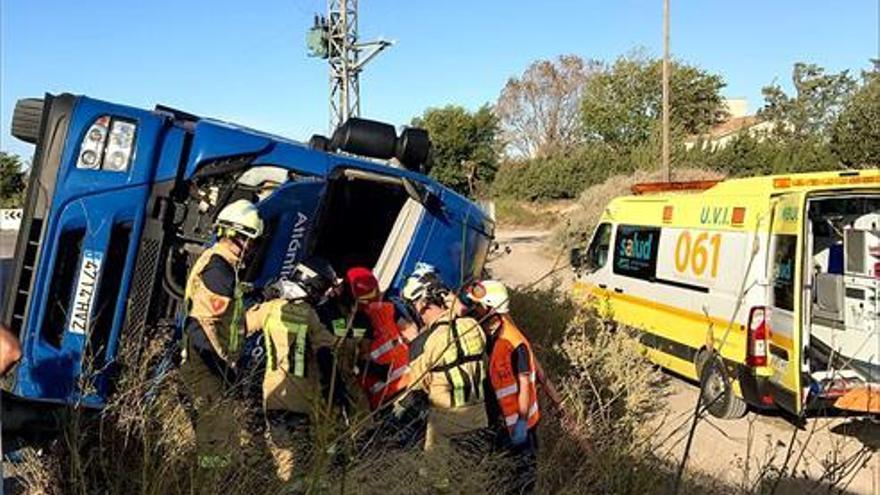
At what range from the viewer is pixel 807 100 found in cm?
4912

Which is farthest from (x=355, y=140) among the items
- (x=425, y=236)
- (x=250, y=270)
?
(x=250, y=270)

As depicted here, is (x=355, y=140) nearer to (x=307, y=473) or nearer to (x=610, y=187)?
(x=307, y=473)

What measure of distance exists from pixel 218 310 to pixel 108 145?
1.08m

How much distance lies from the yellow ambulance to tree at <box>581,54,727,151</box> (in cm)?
4191

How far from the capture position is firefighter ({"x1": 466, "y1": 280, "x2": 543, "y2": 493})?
14.9 feet

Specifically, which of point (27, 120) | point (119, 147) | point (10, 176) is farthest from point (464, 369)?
point (10, 176)

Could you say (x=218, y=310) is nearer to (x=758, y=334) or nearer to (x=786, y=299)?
(x=758, y=334)

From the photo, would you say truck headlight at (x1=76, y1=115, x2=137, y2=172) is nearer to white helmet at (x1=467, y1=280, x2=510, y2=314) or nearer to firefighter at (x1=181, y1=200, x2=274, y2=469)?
firefighter at (x1=181, y1=200, x2=274, y2=469)

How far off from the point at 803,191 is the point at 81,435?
605 cm

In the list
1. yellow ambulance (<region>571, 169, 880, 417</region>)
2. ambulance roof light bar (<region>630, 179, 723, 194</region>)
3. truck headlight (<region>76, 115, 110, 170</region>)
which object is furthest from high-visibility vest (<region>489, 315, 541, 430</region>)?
ambulance roof light bar (<region>630, 179, 723, 194</region>)

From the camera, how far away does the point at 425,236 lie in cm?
605

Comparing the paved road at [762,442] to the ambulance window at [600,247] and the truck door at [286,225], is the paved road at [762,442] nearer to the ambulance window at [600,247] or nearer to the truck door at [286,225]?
the truck door at [286,225]

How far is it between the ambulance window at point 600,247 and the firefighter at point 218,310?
24.5ft

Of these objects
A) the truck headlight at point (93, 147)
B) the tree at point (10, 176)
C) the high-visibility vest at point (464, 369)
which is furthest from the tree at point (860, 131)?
the truck headlight at point (93, 147)
